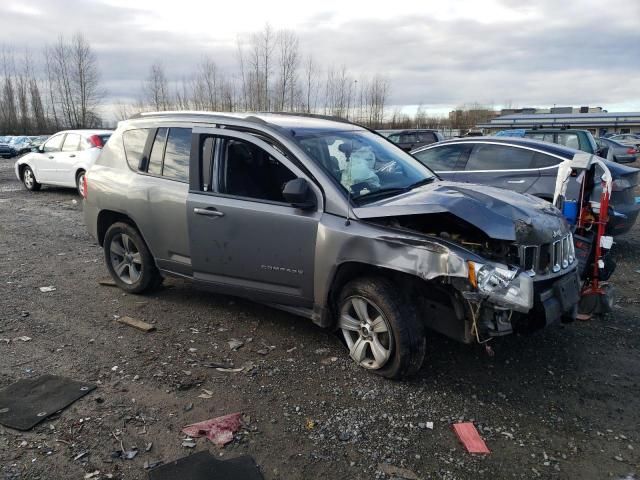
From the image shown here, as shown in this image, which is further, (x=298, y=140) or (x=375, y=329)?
(x=298, y=140)

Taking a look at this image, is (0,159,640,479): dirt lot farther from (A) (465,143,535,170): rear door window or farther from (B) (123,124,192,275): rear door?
(A) (465,143,535,170): rear door window

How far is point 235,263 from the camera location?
4.50m

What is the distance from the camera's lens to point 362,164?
443 centimetres

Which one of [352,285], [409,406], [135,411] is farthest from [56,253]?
[409,406]

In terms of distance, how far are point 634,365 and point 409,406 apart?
204 cm

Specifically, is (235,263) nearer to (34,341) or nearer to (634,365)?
(34,341)

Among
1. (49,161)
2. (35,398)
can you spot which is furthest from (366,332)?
(49,161)

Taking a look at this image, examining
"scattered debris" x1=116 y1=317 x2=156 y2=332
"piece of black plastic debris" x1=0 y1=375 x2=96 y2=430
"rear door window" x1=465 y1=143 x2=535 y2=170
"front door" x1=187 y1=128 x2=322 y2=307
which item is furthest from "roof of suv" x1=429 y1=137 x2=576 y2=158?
"piece of black plastic debris" x1=0 y1=375 x2=96 y2=430

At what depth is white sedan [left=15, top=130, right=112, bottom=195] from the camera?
12.9 m

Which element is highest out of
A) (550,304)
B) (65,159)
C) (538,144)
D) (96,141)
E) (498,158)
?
(538,144)

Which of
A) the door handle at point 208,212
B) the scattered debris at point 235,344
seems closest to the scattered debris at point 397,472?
the scattered debris at point 235,344

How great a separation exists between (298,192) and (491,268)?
1.49 meters

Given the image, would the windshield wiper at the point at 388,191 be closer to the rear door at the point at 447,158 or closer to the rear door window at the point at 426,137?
the rear door at the point at 447,158

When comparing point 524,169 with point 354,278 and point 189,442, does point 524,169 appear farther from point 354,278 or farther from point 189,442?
point 189,442
